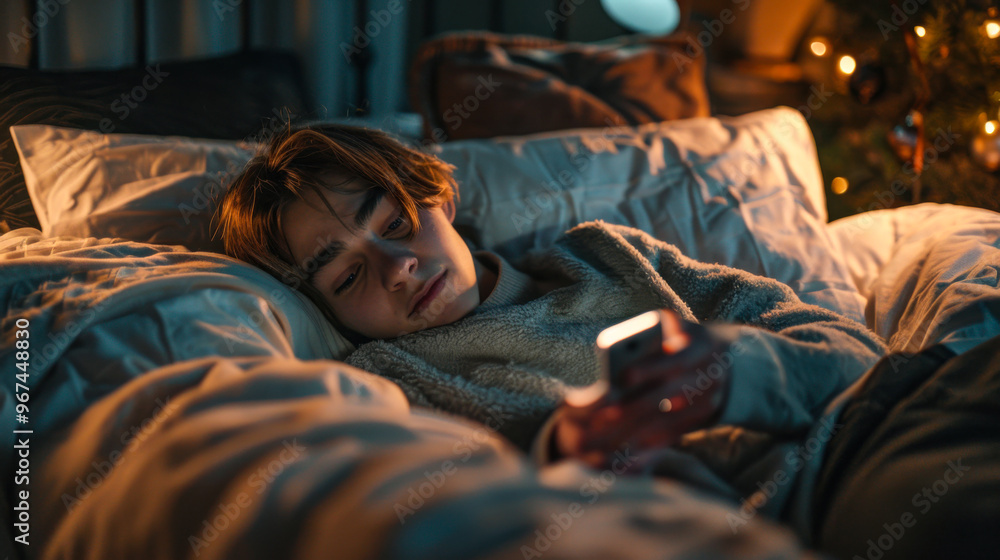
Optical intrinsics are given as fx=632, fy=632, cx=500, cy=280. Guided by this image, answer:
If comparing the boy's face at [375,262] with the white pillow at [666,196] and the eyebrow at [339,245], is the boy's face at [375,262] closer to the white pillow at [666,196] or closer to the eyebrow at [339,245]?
the eyebrow at [339,245]

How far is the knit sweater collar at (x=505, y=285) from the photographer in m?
0.93

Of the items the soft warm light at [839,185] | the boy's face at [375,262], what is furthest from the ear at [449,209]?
the soft warm light at [839,185]

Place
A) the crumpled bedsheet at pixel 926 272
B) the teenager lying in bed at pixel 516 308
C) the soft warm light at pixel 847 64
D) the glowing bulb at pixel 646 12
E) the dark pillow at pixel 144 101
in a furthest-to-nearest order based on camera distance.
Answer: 1. the soft warm light at pixel 847 64
2. the glowing bulb at pixel 646 12
3. the dark pillow at pixel 144 101
4. the crumpled bedsheet at pixel 926 272
5. the teenager lying in bed at pixel 516 308

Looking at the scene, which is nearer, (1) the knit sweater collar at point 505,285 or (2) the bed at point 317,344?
(2) the bed at point 317,344

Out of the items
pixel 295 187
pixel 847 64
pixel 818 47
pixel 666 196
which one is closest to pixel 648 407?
pixel 295 187

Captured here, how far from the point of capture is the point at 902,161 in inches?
62.4

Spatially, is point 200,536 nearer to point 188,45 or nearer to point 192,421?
point 192,421

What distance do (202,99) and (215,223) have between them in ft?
1.12

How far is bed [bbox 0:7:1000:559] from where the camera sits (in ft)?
1.13

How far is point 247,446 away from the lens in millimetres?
417

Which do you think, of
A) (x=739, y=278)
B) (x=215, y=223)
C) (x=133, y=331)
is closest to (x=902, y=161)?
(x=739, y=278)

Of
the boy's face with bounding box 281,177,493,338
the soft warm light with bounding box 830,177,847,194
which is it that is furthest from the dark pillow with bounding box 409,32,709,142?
the soft warm light with bounding box 830,177,847,194

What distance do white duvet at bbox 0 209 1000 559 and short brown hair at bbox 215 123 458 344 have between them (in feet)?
0.29

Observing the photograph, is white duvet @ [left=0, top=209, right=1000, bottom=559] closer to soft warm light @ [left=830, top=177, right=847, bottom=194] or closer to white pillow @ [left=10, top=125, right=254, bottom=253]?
white pillow @ [left=10, top=125, right=254, bottom=253]
